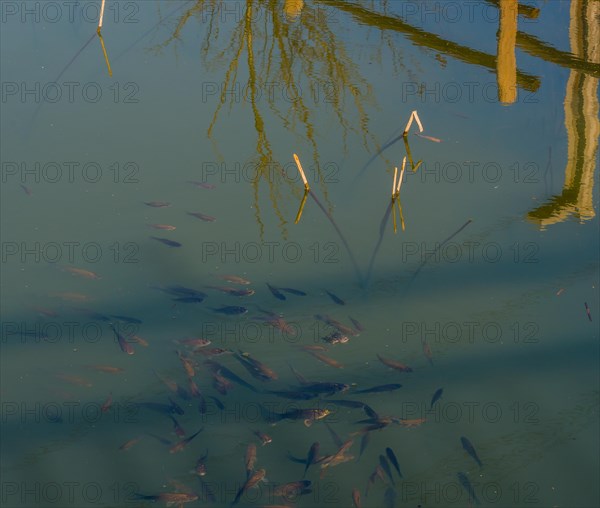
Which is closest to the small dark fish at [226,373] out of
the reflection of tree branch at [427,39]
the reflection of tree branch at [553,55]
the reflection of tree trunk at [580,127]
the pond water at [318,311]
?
the pond water at [318,311]

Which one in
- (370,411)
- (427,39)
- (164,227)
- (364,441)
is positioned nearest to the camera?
(364,441)

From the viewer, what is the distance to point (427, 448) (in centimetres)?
324

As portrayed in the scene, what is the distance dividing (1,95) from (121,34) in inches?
46.0

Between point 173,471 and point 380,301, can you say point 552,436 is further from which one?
point 173,471

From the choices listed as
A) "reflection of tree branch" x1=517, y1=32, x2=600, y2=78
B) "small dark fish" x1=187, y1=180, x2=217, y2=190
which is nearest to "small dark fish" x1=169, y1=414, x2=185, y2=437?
"small dark fish" x1=187, y1=180, x2=217, y2=190

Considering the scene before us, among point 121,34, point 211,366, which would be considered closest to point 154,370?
point 211,366

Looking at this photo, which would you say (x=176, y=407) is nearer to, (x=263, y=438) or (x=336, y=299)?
(x=263, y=438)

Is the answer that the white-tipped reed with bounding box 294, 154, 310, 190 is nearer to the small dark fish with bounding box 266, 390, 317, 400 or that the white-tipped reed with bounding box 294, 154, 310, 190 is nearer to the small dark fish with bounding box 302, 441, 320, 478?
the small dark fish with bounding box 266, 390, 317, 400

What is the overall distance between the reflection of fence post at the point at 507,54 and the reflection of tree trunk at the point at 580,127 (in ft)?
1.20

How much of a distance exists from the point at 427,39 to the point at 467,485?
379 cm

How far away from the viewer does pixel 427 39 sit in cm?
599

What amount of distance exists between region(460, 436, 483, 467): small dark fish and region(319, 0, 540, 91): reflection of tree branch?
9.73 feet

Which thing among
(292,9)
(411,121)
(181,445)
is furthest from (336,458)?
(292,9)

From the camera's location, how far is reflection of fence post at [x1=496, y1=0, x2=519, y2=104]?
539cm
